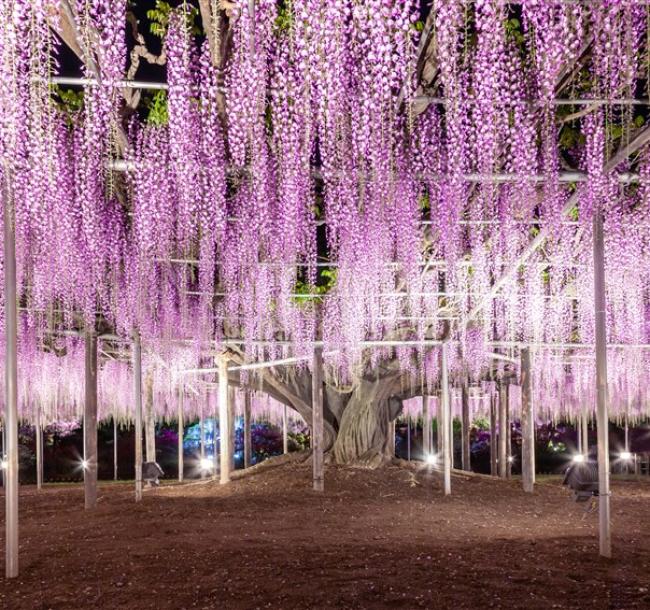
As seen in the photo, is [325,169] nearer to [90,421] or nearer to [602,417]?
[602,417]

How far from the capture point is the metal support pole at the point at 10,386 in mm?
5473

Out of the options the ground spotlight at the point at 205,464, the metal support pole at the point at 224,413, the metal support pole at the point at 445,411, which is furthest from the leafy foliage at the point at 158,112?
the ground spotlight at the point at 205,464

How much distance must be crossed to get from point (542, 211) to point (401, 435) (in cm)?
1918

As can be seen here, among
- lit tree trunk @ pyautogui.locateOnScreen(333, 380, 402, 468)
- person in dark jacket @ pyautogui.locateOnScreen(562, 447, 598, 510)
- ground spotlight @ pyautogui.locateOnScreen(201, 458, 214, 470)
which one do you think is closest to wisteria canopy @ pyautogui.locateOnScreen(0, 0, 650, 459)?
lit tree trunk @ pyautogui.locateOnScreen(333, 380, 402, 468)

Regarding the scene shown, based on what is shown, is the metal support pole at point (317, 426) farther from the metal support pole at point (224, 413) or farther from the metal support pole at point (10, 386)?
the metal support pole at point (10, 386)

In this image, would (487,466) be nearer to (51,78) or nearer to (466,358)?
(466,358)

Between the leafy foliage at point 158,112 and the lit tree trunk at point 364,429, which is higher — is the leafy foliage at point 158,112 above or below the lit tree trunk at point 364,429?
above

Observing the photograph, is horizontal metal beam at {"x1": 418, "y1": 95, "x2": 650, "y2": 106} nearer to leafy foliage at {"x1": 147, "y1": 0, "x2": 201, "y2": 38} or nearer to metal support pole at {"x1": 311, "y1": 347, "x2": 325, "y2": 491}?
leafy foliage at {"x1": 147, "y1": 0, "x2": 201, "y2": 38}

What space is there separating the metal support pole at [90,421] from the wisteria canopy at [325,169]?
22.2 inches

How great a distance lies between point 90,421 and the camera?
31.2 ft

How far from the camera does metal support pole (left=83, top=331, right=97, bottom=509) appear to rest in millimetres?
9445

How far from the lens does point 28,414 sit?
18516 mm

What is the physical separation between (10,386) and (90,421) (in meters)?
4.20

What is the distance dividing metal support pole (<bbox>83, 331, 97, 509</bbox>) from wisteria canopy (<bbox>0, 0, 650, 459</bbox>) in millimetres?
565
